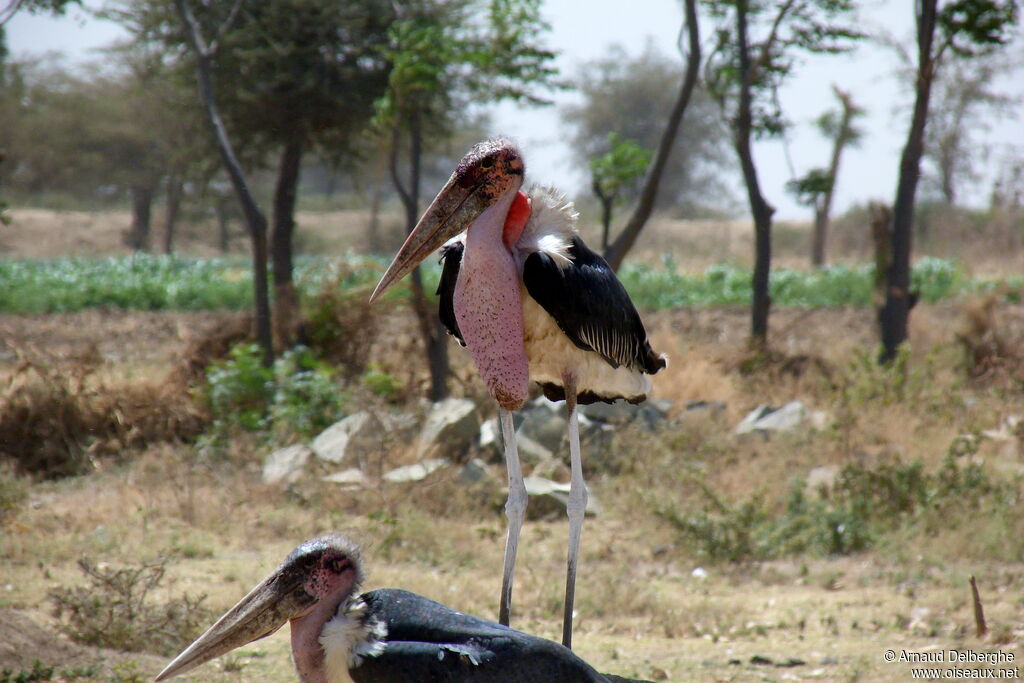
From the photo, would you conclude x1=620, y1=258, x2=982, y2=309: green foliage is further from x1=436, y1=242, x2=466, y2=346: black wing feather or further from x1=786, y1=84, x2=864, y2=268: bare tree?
x1=436, y1=242, x2=466, y2=346: black wing feather

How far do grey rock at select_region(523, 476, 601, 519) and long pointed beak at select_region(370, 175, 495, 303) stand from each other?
3.98 meters

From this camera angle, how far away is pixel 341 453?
7.77m

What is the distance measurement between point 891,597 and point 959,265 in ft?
59.0

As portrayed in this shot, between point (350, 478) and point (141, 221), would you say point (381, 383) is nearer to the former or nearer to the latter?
point (350, 478)

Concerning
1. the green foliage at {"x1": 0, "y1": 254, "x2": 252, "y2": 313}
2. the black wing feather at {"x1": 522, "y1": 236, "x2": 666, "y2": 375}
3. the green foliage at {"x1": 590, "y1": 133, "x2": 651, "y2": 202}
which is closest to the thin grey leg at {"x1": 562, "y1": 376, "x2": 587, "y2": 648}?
the black wing feather at {"x1": 522, "y1": 236, "x2": 666, "y2": 375}

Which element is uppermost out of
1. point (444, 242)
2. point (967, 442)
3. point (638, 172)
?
point (638, 172)

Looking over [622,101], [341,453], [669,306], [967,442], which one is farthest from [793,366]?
[622,101]

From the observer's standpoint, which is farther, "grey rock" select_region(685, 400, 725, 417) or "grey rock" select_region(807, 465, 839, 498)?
"grey rock" select_region(685, 400, 725, 417)

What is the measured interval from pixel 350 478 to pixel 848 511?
11.4ft

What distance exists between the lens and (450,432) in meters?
8.09

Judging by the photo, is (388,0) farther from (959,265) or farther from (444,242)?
(959,265)

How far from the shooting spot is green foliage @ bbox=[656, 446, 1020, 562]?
635 cm

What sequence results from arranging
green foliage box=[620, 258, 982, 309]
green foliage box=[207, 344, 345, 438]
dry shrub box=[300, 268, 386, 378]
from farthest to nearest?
green foliage box=[620, 258, 982, 309] < dry shrub box=[300, 268, 386, 378] < green foliage box=[207, 344, 345, 438]

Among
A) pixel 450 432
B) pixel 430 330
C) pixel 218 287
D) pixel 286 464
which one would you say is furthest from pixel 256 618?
pixel 218 287
